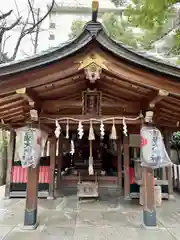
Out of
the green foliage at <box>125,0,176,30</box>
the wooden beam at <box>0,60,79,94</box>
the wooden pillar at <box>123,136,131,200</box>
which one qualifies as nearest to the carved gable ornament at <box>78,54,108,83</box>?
the wooden beam at <box>0,60,79,94</box>

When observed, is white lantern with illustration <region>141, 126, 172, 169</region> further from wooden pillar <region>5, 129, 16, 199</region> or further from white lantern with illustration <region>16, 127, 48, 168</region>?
wooden pillar <region>5, 129, 16, 199</region>

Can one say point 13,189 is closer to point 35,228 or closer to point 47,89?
point 35,228

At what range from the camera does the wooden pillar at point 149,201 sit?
426 cm

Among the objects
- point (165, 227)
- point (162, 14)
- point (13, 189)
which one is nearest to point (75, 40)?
point (165, 227)

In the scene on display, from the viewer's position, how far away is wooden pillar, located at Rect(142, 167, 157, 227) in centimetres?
426

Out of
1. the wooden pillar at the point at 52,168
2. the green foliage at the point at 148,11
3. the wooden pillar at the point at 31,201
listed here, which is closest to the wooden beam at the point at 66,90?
the wooden pillar at the point at 31,201

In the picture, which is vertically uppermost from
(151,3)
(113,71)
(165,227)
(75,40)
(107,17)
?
(107,17)

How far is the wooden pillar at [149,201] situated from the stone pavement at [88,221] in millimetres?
168

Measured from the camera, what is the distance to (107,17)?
590 inches

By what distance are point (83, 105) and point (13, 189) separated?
4790mm

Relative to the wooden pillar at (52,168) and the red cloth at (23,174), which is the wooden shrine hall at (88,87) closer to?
the wooden pillar at (52,168)

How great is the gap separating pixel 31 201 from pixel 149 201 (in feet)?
7.87

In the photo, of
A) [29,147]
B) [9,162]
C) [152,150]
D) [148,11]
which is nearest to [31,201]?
[29,147]

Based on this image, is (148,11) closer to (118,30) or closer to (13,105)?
(13,105)
